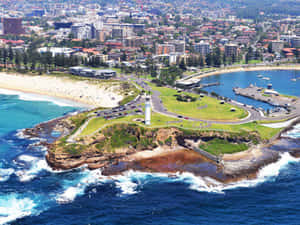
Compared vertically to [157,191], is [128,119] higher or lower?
higher

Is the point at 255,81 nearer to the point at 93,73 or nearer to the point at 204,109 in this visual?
the point at 93,73

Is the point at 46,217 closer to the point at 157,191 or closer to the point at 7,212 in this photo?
the point at 7,212

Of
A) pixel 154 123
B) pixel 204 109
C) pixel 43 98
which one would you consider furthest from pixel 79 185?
pixel 43 98

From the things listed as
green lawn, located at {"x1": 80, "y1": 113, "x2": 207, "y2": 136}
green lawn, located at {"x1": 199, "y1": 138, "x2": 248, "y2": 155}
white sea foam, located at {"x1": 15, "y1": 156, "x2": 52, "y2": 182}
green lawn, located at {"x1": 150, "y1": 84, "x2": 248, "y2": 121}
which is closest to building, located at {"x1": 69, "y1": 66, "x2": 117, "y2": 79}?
green lawn, located at {"x1": 150, "y1": 84, "x2": 248, "y2": 121}

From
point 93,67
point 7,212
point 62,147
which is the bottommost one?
point 7,212

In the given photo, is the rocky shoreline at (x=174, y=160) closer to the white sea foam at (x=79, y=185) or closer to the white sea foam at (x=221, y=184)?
the white sea foam at (x=221, y=184)

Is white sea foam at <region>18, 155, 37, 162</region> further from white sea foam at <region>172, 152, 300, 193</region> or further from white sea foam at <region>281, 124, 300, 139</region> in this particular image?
white sea foam at <region>281, 124, 300, 139</region>

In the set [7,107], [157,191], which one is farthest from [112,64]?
[157,191]
